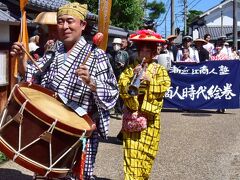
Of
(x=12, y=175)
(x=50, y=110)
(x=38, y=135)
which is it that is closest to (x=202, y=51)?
(x=12, y=175)

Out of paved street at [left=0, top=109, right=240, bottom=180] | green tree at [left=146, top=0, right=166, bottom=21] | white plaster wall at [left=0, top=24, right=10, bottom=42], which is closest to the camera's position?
paved street at [left=0, top=109, right=240, bottom=180]

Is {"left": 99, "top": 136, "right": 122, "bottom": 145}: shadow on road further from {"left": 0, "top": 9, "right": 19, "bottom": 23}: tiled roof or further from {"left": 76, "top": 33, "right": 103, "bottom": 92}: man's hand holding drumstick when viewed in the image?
{"left": 76, "top": 33, "right": 103, "bottom": 92}: man's hand holding drumstick

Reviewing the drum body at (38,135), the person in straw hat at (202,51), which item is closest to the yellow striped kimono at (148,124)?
the drum body at (38,135)

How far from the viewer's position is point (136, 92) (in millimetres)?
4641

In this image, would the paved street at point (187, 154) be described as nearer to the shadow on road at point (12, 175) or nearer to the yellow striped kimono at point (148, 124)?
the shadow on road at point (12, 175)

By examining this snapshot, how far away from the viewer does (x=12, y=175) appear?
614 cm

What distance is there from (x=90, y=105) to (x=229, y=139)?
5.27 meters

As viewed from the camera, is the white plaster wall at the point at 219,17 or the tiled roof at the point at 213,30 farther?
the white plaster wall at the point at 219,17

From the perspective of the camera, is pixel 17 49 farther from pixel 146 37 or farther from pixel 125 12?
pixel 125 12

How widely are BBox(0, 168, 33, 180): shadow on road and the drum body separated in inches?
102

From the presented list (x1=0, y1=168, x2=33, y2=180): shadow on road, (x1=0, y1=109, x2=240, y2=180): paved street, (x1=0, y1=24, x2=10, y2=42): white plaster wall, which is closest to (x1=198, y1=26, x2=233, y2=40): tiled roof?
(x1=0, y1=109, x2=240, y2=180): paved street

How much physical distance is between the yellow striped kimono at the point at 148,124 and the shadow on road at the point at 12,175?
5.31 feet

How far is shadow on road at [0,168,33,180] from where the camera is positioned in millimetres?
6025

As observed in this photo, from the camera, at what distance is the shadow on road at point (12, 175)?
19.8 feet
